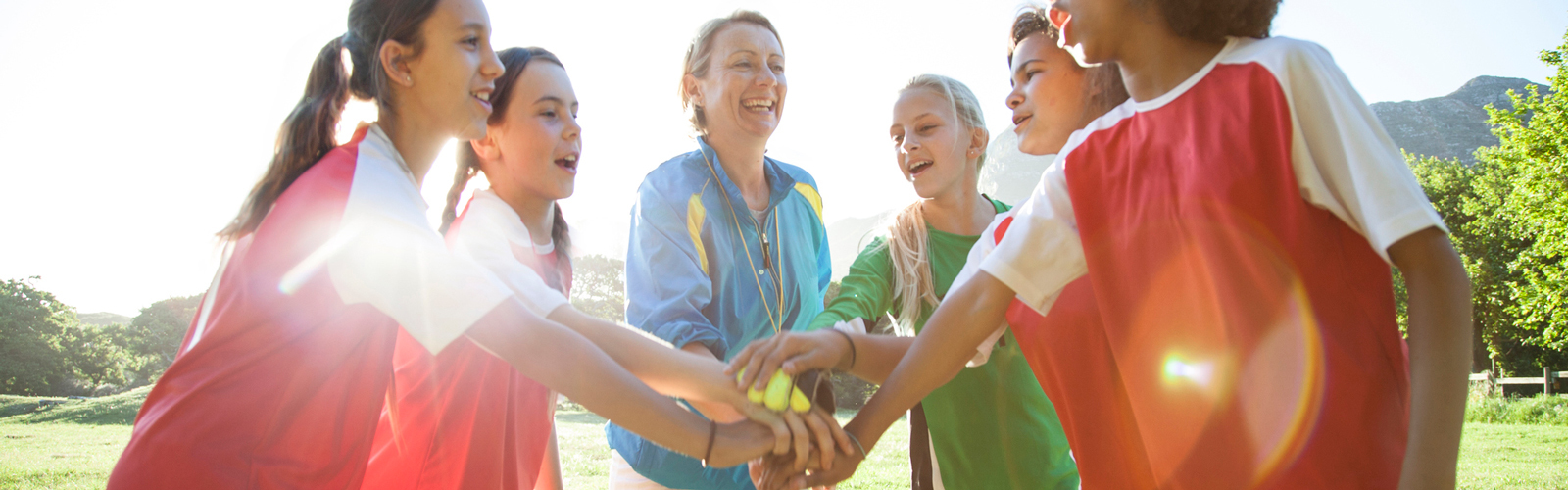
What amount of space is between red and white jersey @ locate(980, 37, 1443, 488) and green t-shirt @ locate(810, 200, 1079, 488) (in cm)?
121

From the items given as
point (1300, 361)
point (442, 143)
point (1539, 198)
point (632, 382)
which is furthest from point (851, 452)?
point (1539, 198)

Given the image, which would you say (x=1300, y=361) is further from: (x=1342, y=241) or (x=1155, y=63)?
(x=1155, y=63)

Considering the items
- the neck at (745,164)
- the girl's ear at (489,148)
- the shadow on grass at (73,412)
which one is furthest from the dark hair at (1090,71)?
the shadow on grass at (73,412)

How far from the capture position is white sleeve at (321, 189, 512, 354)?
1.90 meters

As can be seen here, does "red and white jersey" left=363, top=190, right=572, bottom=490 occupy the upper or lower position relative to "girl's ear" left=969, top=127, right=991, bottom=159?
lower

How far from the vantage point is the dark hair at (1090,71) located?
8.70 ft

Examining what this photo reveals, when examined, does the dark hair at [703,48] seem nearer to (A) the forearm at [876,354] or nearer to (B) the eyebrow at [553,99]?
(B) the eyebrow at [553,99]

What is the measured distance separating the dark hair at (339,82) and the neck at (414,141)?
53 millimetres

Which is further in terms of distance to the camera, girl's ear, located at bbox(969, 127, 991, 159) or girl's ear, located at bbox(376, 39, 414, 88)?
girl's ear, located at bbox(969, 127, 991, 159)

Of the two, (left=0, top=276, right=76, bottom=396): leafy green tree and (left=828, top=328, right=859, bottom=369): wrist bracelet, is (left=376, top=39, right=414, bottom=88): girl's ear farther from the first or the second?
(left=0, top=276, right=76, bottom=396): leafy green tree

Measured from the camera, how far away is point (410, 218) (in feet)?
6.57

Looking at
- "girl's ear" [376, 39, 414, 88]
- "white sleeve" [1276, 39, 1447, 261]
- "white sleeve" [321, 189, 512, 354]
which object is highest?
"girl's ear" [376, 39, 414, 88]

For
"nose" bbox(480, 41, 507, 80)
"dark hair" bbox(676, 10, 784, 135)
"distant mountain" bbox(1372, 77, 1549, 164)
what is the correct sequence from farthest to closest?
"distant mountain" bbox(1372, 77, 1549, 164), "dark hair" bbox(676, 10, 784, 135), "nose" bbox(480, 41, 507, 80)

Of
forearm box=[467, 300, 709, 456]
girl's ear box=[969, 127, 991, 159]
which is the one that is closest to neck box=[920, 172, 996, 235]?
girl's ear box=[969, 127, 991, 159]
